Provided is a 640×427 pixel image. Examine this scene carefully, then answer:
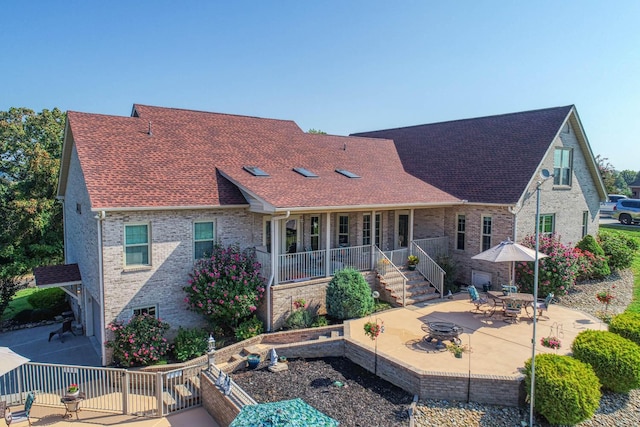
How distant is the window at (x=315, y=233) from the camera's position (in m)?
16.9

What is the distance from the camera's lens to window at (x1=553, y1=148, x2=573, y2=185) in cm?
1916

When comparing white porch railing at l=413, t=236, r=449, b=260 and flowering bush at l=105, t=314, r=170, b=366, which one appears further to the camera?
white porch railing at l=413, t=236, r=449, b=260

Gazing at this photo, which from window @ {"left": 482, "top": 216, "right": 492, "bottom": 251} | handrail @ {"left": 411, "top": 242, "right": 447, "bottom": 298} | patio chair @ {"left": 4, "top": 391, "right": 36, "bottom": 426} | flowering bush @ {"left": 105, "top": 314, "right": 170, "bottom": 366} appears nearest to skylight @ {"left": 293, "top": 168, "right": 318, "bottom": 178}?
handrail @ {"left": 411, "top": 242, "right": 447, "bottom": 298}

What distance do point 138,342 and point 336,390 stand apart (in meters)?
6.00

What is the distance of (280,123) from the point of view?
69.5 feet

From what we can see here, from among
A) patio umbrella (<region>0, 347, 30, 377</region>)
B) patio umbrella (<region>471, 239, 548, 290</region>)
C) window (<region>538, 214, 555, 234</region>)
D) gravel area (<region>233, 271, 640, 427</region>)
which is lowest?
gravel area (<region>233, 271, 640, 427</region>)

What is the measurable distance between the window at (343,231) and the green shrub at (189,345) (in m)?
7.50

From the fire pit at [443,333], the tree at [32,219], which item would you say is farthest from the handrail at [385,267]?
the tree at [32,219]

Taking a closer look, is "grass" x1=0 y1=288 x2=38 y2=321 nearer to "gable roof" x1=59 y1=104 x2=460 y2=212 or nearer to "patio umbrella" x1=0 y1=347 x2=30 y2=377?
"gable roof" x1=59 y1=104 x2=460 y2=212

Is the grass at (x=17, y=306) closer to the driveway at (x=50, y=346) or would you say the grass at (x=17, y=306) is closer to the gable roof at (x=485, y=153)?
the driveway at (x=50, y=346)

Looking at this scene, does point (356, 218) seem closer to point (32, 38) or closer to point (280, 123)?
point (280, 123)

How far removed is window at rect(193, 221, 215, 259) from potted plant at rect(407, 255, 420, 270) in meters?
8.28

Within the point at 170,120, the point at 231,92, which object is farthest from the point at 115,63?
the point at 231,92

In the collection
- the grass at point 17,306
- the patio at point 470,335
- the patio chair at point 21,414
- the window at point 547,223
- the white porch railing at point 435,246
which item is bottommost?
the grass at point 17,306
